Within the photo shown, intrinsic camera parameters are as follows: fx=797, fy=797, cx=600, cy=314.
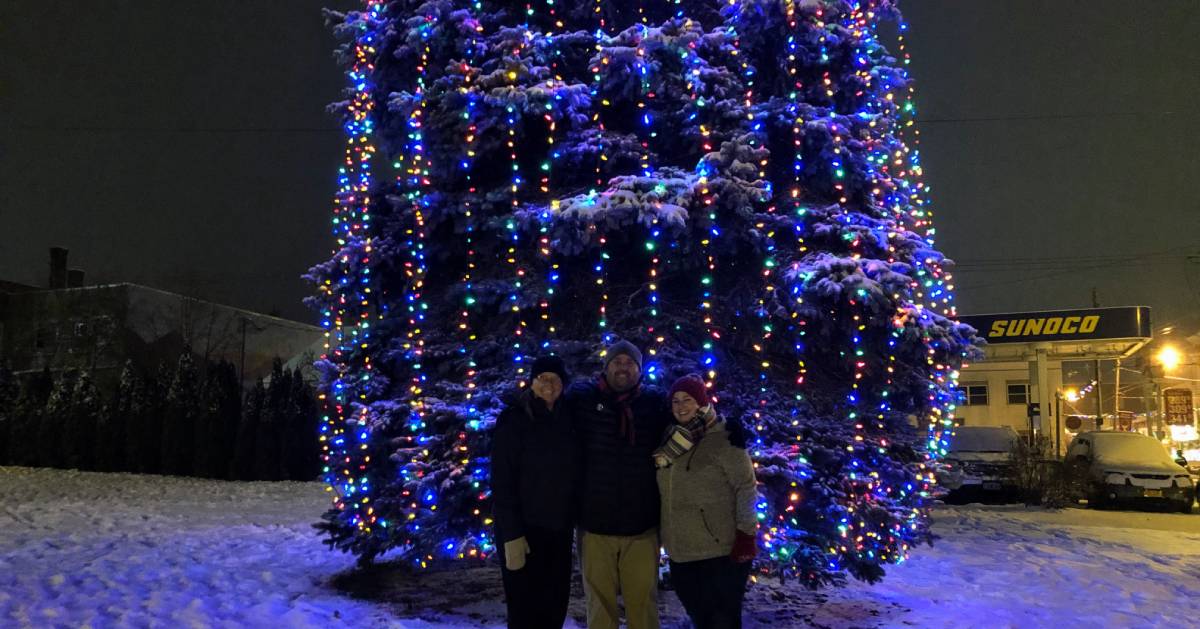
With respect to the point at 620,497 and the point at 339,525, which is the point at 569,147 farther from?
the point at 339,525

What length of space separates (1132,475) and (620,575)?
1573 cm

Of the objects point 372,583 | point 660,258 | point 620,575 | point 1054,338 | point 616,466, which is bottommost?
point 372,583

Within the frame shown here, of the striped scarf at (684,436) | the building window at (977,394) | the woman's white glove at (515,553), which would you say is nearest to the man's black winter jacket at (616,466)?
the striped scarf at (684,436)

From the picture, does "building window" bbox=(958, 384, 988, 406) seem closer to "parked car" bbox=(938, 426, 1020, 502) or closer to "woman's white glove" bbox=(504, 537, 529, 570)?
"parked car" bbox=(938, 426, 1020, 502)

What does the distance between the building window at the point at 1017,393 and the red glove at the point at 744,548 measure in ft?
116

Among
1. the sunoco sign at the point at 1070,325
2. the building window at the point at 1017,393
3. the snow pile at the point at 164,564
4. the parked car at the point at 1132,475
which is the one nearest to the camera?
the snow pile at the point at 164,564

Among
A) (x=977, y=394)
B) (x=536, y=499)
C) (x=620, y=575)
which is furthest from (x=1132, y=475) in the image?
(x=977, y=394)

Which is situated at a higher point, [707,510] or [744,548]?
[707,510]

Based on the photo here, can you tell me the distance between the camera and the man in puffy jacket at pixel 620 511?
3.80m

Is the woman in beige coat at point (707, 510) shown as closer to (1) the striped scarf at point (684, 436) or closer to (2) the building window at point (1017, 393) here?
(1) the striped scarf at point (684, 436)

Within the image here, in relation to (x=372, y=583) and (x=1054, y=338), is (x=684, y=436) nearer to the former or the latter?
(x=372, y=583)

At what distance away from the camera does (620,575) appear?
3857 mm

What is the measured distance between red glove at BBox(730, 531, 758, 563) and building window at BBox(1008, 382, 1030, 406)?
→ 3535 centimetres

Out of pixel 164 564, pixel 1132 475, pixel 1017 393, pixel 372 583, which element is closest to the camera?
pixel 372 583
